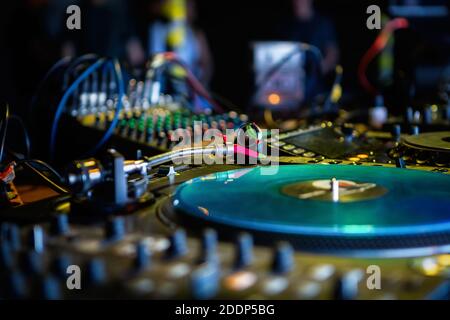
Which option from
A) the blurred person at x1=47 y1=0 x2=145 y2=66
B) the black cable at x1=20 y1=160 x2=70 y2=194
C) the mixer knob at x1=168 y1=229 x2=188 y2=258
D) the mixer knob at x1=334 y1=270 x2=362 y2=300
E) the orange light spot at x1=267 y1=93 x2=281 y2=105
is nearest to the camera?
the mixer knob at x1=334 y1=270 x2=362 y2=300

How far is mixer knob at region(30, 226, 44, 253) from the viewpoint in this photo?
2.15 feet

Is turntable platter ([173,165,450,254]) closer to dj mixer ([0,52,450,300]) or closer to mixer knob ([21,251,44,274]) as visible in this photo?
dj mixer ([0,52,450,300])

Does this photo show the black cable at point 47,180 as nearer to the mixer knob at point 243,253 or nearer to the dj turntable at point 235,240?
the dj turntable at point 235,240

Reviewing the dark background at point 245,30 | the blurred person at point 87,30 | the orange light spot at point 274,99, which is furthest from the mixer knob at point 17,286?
the dark background at point 245,30

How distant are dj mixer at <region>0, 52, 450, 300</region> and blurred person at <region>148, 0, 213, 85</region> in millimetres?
4928

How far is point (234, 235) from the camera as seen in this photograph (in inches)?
26.5

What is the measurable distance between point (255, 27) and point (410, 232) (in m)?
5.64

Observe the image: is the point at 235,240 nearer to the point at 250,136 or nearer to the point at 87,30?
the point at 250,136

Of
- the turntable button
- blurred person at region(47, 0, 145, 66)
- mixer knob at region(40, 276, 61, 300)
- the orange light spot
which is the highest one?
blurred person at region(47, 0, 145, 66)

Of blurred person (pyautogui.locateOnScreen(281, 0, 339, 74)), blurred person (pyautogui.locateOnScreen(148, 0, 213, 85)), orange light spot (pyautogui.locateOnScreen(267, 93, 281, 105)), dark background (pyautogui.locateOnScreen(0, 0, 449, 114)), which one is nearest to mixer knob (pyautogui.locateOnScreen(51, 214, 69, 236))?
orange light spot (pyautogui.locateOnScreen(267, 93, 281, 105))

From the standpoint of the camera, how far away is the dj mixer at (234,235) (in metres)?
0.55

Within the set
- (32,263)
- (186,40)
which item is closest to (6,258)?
(32,263)

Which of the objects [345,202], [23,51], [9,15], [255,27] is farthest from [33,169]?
[255,27]

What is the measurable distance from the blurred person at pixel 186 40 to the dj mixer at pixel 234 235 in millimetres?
4928
